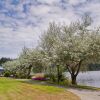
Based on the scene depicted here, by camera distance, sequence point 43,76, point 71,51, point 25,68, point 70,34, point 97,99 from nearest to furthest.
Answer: point 97,99 < point 71,51 < point 70,34 < point 43,76 < point 25,68

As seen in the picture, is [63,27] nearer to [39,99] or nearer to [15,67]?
[39,99]

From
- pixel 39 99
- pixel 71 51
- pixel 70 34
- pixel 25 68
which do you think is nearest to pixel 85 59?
pixel 71 51

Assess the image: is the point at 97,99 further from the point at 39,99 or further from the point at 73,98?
the point at 39,99

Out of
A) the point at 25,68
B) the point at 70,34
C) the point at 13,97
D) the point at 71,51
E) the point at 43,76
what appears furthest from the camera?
the point at 25,68

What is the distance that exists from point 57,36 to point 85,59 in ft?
21.8

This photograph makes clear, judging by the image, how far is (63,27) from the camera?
39.8 metres

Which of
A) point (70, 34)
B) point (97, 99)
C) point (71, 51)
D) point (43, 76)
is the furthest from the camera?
point (43, 76)

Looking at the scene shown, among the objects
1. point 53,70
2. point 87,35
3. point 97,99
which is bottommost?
point 97,99

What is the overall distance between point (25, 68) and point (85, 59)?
92.8 ft

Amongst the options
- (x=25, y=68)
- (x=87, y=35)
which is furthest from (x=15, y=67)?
(x=87, y=35)

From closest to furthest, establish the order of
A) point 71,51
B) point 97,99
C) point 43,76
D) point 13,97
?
point 13,97
point 97,99
point 71,51
point 43,76

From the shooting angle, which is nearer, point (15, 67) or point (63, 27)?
point (63, 27)

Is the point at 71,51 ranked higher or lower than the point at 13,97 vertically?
higher

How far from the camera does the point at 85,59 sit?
3628 cm
